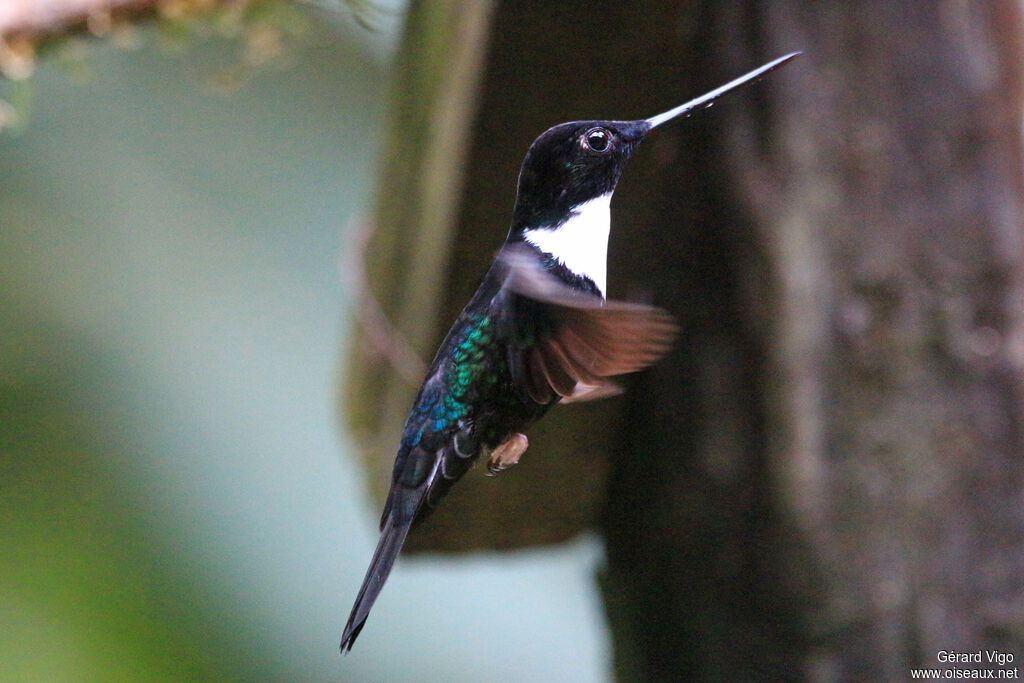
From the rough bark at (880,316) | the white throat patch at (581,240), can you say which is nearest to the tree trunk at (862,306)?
the rough bark at (880,316)

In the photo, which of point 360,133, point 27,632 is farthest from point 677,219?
point 27,632

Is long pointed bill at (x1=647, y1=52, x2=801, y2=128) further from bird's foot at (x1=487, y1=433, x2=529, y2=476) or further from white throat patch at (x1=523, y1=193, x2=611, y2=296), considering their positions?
bird's foot at (x1=487, y1=433, x2=529, y2=476)

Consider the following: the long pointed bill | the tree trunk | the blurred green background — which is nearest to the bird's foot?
the long pointed bill

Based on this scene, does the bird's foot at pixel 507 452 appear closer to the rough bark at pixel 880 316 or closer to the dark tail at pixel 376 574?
the dark tail at pixel 376 574

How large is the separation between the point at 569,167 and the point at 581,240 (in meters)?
0.05

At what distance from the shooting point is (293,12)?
5.09 ft

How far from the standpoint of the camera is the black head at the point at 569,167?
598 millimetres

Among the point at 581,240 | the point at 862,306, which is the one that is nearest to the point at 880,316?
the point at 862,306

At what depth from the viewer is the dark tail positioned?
1.44 feet

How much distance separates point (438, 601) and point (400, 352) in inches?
52.9

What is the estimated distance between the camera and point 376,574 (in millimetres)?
503

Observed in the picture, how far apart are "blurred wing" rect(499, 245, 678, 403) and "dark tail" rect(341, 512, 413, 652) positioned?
0.12 metres

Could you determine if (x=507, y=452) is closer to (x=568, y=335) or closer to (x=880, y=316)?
(x=568, y=335)

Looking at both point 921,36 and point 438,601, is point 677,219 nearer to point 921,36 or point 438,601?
point 921,36
